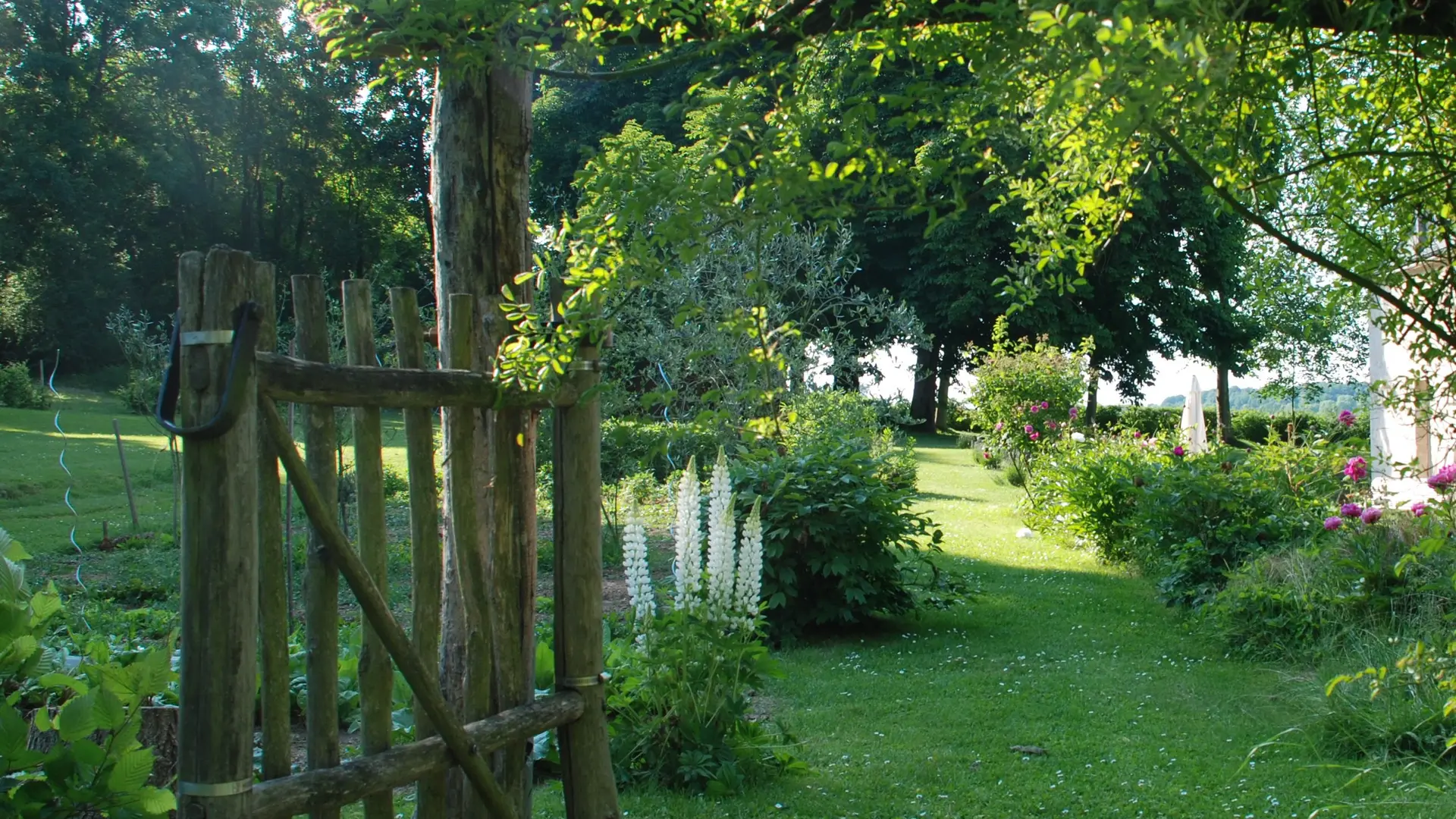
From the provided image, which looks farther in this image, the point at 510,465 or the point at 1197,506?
the point at 1197,506

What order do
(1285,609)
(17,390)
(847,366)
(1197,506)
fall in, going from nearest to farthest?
(1285,609), (1197,506), (847,366), (17,390)

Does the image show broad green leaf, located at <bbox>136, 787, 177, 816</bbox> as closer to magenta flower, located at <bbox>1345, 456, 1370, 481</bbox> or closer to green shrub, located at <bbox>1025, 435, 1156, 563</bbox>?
magenta flower, located at <bbox>1345, 456, 1370, 481</bbox>

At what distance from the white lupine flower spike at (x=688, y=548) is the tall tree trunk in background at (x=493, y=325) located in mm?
1374

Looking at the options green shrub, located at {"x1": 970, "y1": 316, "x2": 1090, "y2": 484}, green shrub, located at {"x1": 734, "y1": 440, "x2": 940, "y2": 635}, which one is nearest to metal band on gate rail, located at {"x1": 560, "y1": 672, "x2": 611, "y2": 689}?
green shrub, located at {"x1": 734, "y1": 440, "x2": 940, "y2": 635}

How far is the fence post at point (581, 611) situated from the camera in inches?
138

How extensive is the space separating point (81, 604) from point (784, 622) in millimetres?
4796

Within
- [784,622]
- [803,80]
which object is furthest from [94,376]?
[803,80]

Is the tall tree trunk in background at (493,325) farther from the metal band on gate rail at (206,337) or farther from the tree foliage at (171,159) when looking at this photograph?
the tree foliage at (171,159)

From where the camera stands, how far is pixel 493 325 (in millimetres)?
3330

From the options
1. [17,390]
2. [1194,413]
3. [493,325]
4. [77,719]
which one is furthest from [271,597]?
[17,390]

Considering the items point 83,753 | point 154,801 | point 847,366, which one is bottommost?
point 154,801

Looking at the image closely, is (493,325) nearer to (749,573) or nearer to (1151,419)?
(749,573)

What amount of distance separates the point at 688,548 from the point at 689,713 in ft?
2.22

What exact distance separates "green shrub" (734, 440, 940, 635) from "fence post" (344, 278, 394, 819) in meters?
4.10
